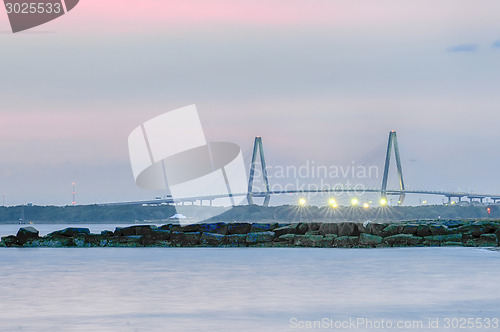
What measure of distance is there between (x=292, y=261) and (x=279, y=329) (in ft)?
35.0

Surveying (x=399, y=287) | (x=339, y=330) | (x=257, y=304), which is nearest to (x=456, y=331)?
(x=339, y=330)

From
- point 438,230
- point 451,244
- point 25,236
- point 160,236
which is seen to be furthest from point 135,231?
point 451,244

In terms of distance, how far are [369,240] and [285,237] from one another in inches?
109

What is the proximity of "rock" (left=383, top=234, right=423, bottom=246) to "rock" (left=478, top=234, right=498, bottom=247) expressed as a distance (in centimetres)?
186

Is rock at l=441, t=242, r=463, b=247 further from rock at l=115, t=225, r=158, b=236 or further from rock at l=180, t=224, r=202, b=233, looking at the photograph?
rock at l=115, t=225, r=158, b=236

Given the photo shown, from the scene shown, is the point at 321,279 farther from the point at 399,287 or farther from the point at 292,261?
the point at 292,261

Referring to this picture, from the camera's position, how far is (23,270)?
17.8 metres

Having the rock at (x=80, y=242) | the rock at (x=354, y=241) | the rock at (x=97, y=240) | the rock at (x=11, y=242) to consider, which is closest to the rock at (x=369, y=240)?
the rock at (x=354, y=241)

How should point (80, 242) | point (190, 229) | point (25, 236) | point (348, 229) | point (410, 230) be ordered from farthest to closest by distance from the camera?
point (190, 229) → point (25, 236) → point (410, 230) → point (80, 242) → point (348, 229)

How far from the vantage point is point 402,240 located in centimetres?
2717

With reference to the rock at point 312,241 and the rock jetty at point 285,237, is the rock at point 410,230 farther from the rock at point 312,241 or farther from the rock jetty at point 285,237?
the rock at point 312,241

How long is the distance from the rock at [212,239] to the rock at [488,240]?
26.6ft

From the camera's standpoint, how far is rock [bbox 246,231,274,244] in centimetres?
2834

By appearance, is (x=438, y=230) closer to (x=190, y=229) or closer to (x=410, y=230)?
(x=410, y=230)
